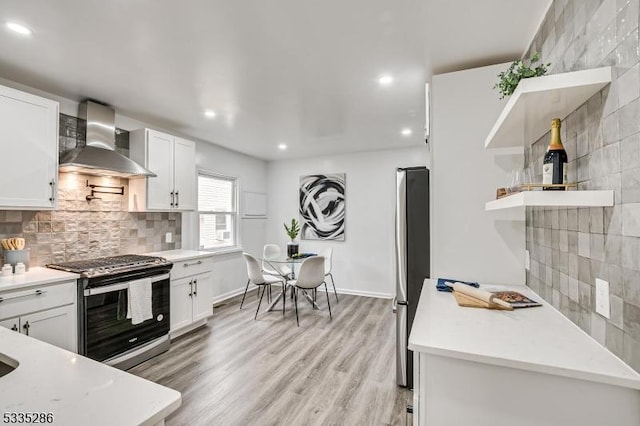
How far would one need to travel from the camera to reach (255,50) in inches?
81.7

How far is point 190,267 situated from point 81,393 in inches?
110

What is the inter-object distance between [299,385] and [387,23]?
2.65 meters

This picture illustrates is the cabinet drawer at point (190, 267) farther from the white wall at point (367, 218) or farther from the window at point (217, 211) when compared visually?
the white wall at point (367, 218)

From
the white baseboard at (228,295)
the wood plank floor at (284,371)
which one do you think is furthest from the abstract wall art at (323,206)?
the wood plank floor at (284,371)

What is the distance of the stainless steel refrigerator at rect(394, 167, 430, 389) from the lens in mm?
2379

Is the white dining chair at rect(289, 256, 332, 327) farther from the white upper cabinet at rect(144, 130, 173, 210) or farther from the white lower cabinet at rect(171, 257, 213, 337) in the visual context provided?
the white upper cabinet at rect(144, 130, 173, 210)

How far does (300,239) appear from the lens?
18.8ft

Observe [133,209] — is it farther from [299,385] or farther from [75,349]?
[299,385]

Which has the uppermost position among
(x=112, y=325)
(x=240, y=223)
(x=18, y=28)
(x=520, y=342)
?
(x=18, y=28)

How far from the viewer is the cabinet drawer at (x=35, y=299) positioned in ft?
6.61

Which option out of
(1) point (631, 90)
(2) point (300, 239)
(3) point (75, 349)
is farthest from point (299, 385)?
(2) point (300, 239)

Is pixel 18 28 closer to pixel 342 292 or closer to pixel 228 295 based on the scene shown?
pixel 228 295

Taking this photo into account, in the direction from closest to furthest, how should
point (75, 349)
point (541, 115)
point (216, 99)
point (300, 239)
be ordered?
point (541, 115) < point (75, 349) < point (216, 99) < point (300, 239)

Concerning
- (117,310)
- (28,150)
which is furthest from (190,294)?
(28,150)
